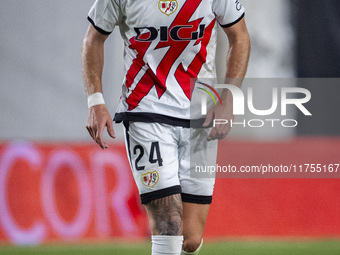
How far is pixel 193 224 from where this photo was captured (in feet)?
10.9

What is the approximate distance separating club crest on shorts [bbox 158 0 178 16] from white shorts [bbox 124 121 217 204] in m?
0.52

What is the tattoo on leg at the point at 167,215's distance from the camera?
2.93m

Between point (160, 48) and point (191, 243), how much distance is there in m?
0.98

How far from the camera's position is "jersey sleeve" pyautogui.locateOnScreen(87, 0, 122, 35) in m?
3.12

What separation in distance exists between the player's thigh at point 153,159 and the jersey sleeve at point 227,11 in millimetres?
599

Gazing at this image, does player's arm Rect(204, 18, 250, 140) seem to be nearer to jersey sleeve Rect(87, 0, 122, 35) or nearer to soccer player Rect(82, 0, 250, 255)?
soccer player Rect(82, 0, 250, 255)

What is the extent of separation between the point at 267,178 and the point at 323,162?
0.40m

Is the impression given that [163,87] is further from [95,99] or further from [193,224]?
[193,224]

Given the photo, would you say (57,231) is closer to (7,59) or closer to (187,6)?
(7,59)

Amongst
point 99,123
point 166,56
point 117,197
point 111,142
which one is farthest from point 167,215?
point 111,142

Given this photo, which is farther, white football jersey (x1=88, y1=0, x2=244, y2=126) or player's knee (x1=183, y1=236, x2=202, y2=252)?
player's knee (x1=183, y1=236, x2=202, y2=252)

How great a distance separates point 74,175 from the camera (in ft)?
14.3

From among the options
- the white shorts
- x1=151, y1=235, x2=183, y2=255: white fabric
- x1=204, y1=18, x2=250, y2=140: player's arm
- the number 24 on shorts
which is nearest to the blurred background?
x1=204, y1=18, x2=250, y2=140: player's arm

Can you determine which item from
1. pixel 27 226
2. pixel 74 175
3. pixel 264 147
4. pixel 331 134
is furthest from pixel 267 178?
pixel 27 226
